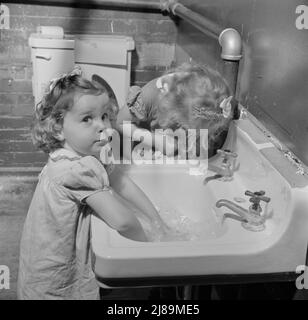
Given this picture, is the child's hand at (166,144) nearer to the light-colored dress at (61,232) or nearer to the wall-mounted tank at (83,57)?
the light-colored dress at (61,232)

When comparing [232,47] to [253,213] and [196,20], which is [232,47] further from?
[196,20]

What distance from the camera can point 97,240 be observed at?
3.73ft

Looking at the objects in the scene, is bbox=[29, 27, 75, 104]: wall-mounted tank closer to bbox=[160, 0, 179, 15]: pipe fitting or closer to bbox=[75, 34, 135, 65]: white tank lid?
bbox=[75, 34, 135, 65]: white tank lid

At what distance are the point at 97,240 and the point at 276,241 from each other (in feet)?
1.33

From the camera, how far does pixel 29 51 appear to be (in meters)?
2.73

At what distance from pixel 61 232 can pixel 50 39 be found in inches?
57.8

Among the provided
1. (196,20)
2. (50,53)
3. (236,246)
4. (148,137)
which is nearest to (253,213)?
(236,246)

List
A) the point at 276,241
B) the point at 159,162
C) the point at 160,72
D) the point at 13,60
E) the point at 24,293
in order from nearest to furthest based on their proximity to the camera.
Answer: the point at 276,241, the point at 24,293, the point at 159,162, the point at 13,60, the point at 160,72

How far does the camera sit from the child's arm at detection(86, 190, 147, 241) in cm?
121

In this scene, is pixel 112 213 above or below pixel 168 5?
below

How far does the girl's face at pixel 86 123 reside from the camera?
127 cm

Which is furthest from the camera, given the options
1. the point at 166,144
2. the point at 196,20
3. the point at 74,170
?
the point at 196,20

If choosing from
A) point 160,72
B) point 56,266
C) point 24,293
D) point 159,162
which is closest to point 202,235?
point 159,162

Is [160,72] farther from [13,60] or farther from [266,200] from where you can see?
[266,200]
